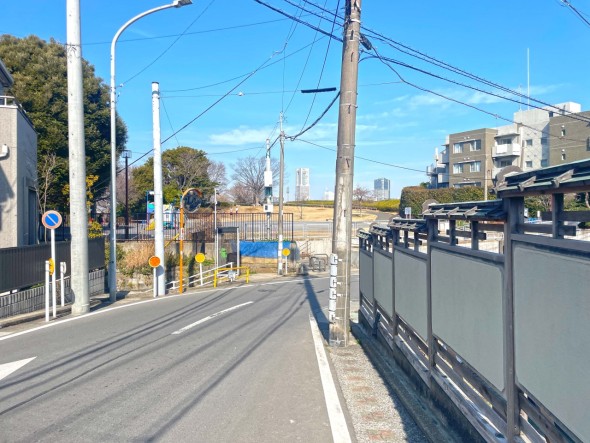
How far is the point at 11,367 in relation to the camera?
8203 mm

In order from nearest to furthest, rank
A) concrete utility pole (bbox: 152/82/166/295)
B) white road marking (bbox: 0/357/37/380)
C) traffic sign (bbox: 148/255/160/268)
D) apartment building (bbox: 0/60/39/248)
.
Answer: white road marking (bbox: 0/357/37/380)
apartment building (bbox: 0/60/39/248)
traffic sign (bbox: 148/255/160/268)
concrete utility pole (bbox: 152/82/166/295)

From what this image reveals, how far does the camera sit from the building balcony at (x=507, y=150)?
5153 cm

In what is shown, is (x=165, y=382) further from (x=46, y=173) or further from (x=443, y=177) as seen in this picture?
(x=443, y=177)

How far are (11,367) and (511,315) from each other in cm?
762

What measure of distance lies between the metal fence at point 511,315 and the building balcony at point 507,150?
49761 mm

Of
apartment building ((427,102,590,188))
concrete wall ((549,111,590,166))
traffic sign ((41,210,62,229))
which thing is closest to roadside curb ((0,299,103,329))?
traffic sign ((41,210,62,229))

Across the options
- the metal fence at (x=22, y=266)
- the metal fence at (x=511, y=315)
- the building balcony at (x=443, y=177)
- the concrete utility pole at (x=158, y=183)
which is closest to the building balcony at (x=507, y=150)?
the building balcony at (x=443, y=177)

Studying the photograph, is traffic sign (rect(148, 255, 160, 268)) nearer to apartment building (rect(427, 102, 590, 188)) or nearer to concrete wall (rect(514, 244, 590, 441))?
concrete wall (rect(514, 244, 590, 441))

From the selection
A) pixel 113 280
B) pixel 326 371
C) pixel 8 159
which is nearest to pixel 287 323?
pixel 326 371

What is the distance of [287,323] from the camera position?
12961 millimetres

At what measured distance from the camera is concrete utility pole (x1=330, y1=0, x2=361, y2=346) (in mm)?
9695

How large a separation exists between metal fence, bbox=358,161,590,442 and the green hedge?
120 feet

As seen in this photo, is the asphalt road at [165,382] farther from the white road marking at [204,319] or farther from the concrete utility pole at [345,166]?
the concrete utility pole at [345,166]

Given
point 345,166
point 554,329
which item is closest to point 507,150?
point 345,166
